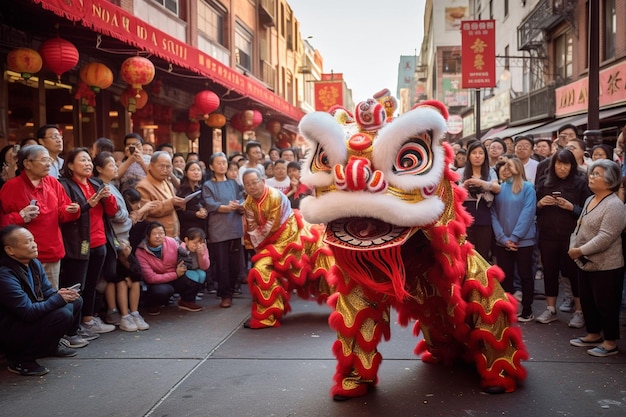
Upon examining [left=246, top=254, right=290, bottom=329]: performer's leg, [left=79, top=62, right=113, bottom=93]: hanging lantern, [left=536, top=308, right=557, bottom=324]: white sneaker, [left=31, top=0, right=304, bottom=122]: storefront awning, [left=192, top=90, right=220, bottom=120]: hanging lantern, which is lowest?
[left=536, top=308, right=557, bottom=324]: white sneaker

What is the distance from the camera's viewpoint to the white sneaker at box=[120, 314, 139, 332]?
554cm

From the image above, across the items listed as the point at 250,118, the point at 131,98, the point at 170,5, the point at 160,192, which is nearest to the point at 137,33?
the point at 131,98

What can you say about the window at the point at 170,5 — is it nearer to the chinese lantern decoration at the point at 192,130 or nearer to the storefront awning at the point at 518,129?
the chinese lantern decoration at the point at 192,130

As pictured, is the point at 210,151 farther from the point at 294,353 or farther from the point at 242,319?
the point at 294,353

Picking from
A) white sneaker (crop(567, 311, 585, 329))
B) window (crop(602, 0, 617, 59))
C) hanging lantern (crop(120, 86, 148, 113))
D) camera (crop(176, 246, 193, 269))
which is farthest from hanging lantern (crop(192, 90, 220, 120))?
window (crop(602, 0, 617, 59))

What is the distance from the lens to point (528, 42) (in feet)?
61.5

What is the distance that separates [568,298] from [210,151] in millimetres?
11121

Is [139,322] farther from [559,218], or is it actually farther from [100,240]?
[559,218]

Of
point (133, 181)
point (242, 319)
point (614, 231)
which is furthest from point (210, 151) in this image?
point (614, 231)

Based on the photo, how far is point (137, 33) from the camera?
7.54 m

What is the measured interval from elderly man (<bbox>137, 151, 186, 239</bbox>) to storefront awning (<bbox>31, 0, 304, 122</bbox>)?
1.70 metres

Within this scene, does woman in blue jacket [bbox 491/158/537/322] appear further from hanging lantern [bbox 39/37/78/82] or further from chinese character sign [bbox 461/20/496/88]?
chinese character sign [bbox 461/20/496/88]

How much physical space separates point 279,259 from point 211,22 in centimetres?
1243

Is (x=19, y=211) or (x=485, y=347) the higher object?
(x=19, y=211)
